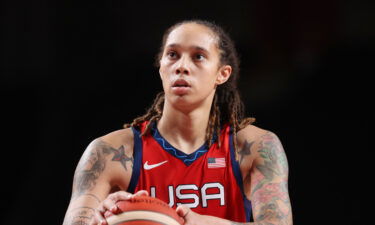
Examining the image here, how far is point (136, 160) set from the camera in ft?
9.32

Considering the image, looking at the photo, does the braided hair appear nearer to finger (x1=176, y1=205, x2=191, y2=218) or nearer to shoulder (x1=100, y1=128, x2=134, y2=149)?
shoulder (x1=100, y1=128, x2=134, y2=149)

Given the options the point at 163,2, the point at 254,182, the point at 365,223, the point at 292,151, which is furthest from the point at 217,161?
the point at 163,2

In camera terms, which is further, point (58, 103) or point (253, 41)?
point (253, 41)

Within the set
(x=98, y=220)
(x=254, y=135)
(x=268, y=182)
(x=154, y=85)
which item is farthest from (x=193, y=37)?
(x=154, y=85)

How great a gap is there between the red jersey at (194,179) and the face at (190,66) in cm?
27

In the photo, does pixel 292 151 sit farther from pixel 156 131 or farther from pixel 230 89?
pixel 156 131

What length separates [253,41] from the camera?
15.2ft

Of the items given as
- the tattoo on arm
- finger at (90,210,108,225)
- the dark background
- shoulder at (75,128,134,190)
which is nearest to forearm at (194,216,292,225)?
the tattoo on arm

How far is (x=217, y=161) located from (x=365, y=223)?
1544 mm

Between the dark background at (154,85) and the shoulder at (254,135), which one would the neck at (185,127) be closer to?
the shoulder at (254,135)

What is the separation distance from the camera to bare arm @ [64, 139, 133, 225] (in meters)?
2.51

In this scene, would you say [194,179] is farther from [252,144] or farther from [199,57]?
[199,57]

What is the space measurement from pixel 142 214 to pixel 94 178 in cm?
57

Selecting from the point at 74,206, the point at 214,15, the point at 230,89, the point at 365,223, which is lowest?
the point at 365,223
